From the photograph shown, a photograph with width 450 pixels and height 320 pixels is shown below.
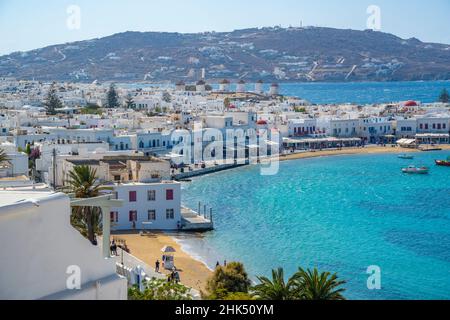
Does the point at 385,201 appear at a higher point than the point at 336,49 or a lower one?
lower

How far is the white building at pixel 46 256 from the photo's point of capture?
14.4 ft

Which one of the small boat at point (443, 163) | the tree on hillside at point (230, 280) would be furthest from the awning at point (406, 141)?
the tree on hillside at point (230, 280)

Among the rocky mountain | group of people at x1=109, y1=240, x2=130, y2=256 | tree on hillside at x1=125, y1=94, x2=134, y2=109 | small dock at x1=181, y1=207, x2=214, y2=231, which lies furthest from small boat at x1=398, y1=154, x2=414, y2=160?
the rocky mountain

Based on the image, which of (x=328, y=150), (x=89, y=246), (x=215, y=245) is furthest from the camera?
(x=328, y=150)

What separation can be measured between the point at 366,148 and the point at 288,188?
13.2m

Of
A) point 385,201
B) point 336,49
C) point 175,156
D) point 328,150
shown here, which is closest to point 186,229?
point 385,201

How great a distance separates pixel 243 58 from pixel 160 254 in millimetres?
137246

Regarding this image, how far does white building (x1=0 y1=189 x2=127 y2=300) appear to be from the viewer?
14.4ft

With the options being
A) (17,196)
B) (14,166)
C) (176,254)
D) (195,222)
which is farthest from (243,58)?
(17,196)

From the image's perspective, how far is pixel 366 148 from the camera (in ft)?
122

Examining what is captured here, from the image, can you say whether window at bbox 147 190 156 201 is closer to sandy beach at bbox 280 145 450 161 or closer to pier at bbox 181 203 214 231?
pier at bbox 181 203 214 231

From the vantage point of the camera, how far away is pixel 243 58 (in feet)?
491

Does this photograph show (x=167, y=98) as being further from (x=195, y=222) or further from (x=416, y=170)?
(x=195, y=222)
